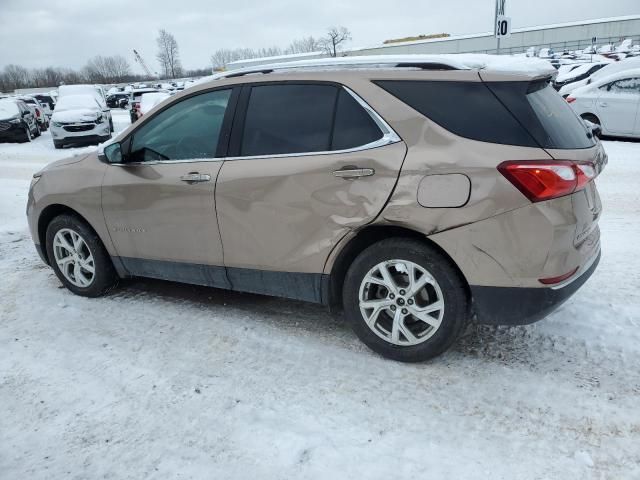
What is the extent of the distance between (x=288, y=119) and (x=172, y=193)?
1020 mm

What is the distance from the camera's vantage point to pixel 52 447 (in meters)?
2.63

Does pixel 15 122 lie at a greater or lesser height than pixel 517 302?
greater

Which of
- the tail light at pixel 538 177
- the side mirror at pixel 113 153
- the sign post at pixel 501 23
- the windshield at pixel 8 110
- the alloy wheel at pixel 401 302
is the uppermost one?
the sign post at pixel 501 23

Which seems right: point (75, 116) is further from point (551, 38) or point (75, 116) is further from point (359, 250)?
point (551, 38)

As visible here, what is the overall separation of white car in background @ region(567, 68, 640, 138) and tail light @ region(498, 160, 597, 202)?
10.3 m

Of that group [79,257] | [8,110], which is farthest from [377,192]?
[8,110]

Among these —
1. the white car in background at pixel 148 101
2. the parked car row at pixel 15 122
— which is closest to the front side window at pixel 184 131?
the white car in background at pixel 148 101

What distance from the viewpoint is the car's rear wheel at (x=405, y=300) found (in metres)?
2.97

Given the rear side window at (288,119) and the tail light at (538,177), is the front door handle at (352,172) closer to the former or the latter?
the rear side window at (288,119)

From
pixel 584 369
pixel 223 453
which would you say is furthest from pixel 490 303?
pixel 223 453

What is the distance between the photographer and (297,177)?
10.6 ft

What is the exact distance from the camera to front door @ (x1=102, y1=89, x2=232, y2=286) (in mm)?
3662

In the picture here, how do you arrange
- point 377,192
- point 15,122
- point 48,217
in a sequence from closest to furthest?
point 377,192 < point 48,217 < point 15,122

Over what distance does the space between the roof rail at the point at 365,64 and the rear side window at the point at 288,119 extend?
0.17 meters
